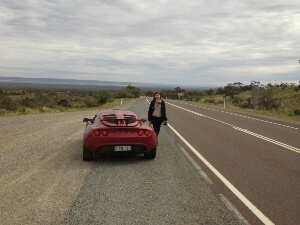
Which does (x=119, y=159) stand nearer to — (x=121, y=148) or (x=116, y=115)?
(x=121, y=148)

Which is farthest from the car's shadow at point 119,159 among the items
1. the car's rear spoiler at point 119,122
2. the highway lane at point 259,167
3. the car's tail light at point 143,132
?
the highway lane at point 259,167

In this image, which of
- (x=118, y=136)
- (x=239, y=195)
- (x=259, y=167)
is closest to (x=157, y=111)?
(x=118, y=136)

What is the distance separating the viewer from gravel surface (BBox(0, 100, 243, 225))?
4.95 metres

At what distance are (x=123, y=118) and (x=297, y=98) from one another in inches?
1774

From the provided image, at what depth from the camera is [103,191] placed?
6.23 metres

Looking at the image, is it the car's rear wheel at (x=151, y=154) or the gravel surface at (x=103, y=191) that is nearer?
the gravel surface at (x=103, y=191)

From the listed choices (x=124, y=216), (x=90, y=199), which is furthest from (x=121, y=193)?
(x=124, y=216)

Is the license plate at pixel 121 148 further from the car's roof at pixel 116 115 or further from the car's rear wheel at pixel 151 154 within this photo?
the car's roof at pixel 116 115

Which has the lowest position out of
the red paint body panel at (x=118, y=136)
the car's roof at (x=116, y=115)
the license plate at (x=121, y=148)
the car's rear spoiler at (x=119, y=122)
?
the license plate at (x=121, y=148)

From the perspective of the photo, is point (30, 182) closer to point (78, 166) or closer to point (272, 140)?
point (78, 166)

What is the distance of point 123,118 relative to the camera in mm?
9203

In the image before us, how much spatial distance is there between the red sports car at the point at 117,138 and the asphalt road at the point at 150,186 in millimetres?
321

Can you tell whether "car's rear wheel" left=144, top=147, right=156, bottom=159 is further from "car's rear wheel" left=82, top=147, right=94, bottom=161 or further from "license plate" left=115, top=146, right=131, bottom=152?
"car's rear wheel" left=82, top=147, right=94, bottom=161

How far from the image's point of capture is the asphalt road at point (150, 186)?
5023 mm
